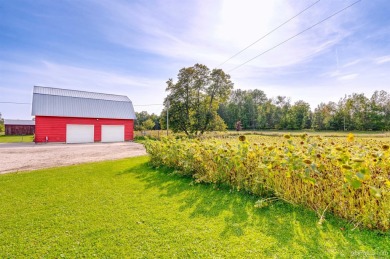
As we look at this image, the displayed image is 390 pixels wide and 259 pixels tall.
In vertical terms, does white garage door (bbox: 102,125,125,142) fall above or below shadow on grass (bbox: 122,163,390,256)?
above

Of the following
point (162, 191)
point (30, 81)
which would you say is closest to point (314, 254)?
point (162, 191)

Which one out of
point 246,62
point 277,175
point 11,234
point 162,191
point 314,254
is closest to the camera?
point 314,254

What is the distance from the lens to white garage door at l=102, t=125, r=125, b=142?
53.5 ft

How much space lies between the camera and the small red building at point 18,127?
89.2 ft

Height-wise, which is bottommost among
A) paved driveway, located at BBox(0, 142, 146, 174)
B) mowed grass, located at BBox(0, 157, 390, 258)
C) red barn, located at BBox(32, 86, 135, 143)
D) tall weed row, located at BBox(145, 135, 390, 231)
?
paved driveway, located at BBox(0, 142, 146, 174)

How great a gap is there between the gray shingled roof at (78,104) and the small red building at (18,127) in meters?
17.5

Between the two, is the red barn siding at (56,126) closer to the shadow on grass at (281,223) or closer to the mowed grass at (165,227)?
the mowed grass at (165,227)

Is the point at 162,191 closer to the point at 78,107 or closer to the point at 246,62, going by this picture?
the point at 246,62

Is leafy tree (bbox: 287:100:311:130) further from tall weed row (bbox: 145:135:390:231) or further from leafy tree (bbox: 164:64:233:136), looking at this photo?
tall weed row (bbox: 145:135:390:231)

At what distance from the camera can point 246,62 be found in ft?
31.0

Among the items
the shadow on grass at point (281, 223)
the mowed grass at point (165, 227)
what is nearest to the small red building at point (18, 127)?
the mowed grass at point (165, 227)

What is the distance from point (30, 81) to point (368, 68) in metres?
23.1

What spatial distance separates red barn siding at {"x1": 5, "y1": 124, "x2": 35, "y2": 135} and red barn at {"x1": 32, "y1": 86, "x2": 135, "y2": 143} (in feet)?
57.4

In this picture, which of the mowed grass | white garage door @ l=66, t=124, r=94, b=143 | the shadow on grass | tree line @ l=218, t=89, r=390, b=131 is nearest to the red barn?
white garage door @ l=66, t=124, r=94, b=143
